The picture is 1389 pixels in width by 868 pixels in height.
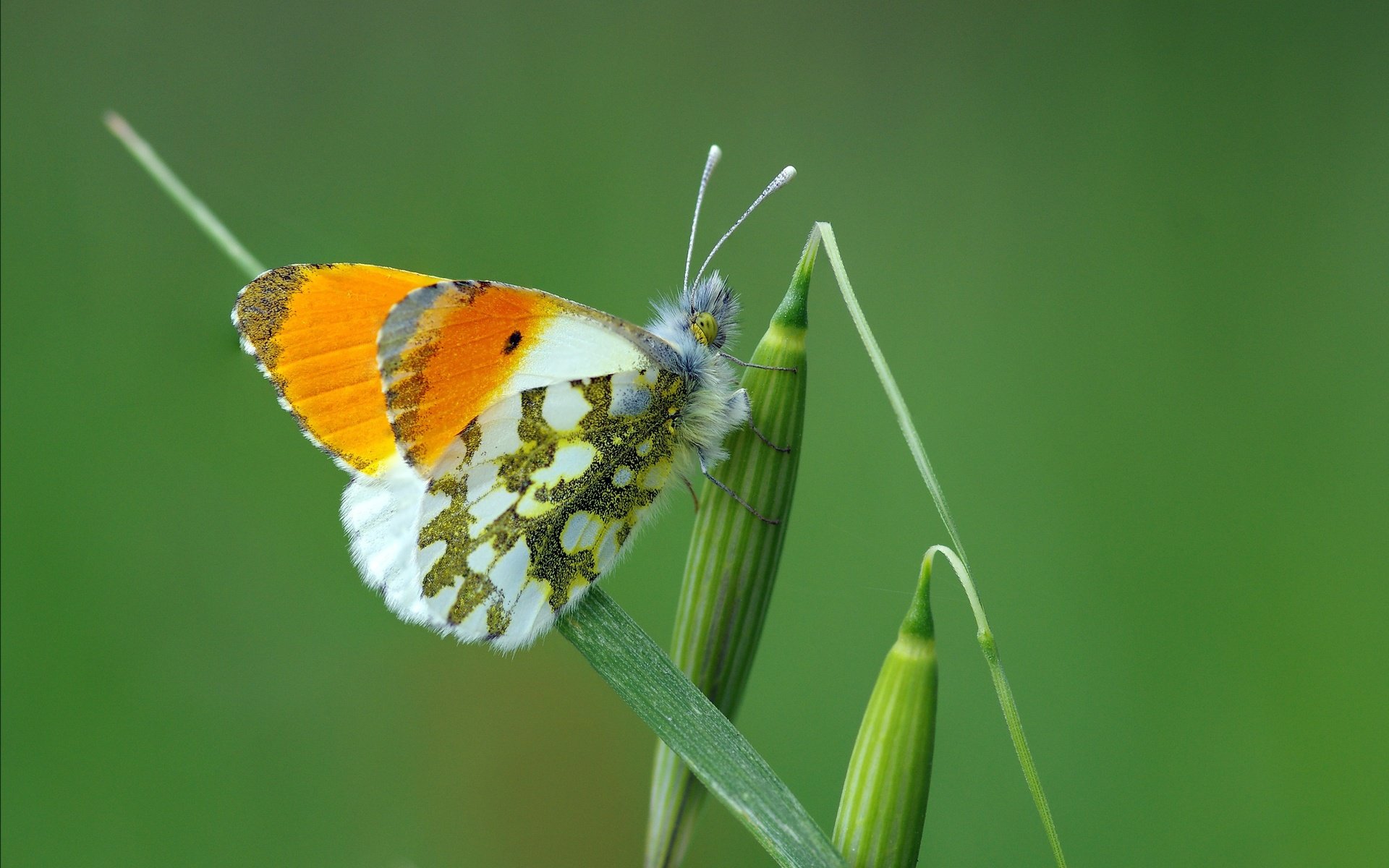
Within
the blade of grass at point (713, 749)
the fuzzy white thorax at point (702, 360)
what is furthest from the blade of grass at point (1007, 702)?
the fuzzy white thorax at point (702, 360)

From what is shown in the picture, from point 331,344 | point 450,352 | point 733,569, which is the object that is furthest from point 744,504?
point 331,344

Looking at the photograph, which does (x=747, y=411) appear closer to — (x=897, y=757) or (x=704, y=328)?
(x=704, y=328)

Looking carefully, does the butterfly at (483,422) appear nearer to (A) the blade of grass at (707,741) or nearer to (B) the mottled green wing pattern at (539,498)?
(B) the mottled green wing pattern at (539,498)

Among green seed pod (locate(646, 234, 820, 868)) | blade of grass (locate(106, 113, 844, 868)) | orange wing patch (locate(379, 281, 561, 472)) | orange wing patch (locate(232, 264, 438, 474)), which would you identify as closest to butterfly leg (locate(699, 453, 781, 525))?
green seed pod (locate(646, 234, 820, 868))

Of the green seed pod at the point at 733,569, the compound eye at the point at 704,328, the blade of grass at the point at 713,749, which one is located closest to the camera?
the blade of grass at the point at 713,749

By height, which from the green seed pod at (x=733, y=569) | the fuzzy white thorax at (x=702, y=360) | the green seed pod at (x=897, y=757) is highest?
the fuzzy white thorax at (x=702, y=360)

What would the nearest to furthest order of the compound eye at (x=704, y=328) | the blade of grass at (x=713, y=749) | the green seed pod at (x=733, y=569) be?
the blade of grass at (x=713, y=749)
the green seed pod at (x=733, y=569)
the compound eye at (x=704, y=328)

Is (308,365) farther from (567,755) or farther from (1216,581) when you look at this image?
(1216,581)
